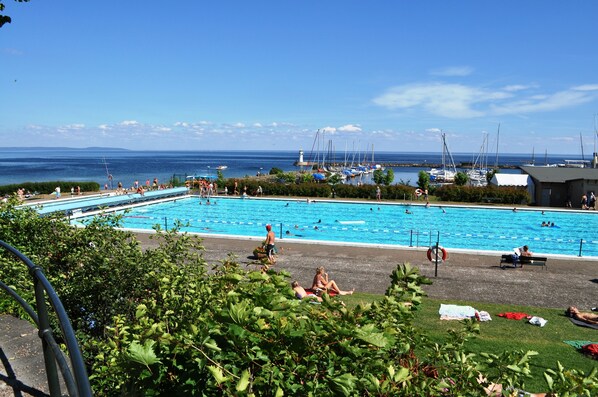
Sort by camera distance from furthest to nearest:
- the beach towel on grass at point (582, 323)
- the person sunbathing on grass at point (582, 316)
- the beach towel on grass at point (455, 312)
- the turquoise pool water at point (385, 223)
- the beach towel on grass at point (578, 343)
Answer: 1. the turquoise pool water at point (385, 223)
2. the beach towel on grass at point (455, 312)
3. the person sunbathing on grass at point (582, 316)
4. the beach towel on grass at point (582, 323)
5. the beach towel on grass at point (578, 343)

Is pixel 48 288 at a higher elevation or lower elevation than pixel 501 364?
higher

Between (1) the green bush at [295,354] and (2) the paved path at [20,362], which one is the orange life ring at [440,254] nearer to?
(1) the green bush at [295,354]

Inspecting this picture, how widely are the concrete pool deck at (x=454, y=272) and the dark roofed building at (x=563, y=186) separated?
1858 cm

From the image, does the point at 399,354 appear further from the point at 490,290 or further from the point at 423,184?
the point at 423,184

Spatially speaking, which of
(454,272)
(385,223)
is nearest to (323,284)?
(454,272)

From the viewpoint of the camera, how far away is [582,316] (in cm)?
1159

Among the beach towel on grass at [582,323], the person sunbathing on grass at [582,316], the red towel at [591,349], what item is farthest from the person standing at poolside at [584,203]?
the red towel at [591,349]

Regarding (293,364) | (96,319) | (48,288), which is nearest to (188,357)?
(293,364)

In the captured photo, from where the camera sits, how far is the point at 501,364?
3160 mm

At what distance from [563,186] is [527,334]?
96.9ft

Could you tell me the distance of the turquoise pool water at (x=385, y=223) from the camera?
27125 millimetres

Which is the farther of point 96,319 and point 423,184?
point 423,184

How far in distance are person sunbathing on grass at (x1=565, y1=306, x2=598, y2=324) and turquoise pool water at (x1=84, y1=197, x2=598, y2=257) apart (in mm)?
12317

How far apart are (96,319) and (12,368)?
85.8 inches
